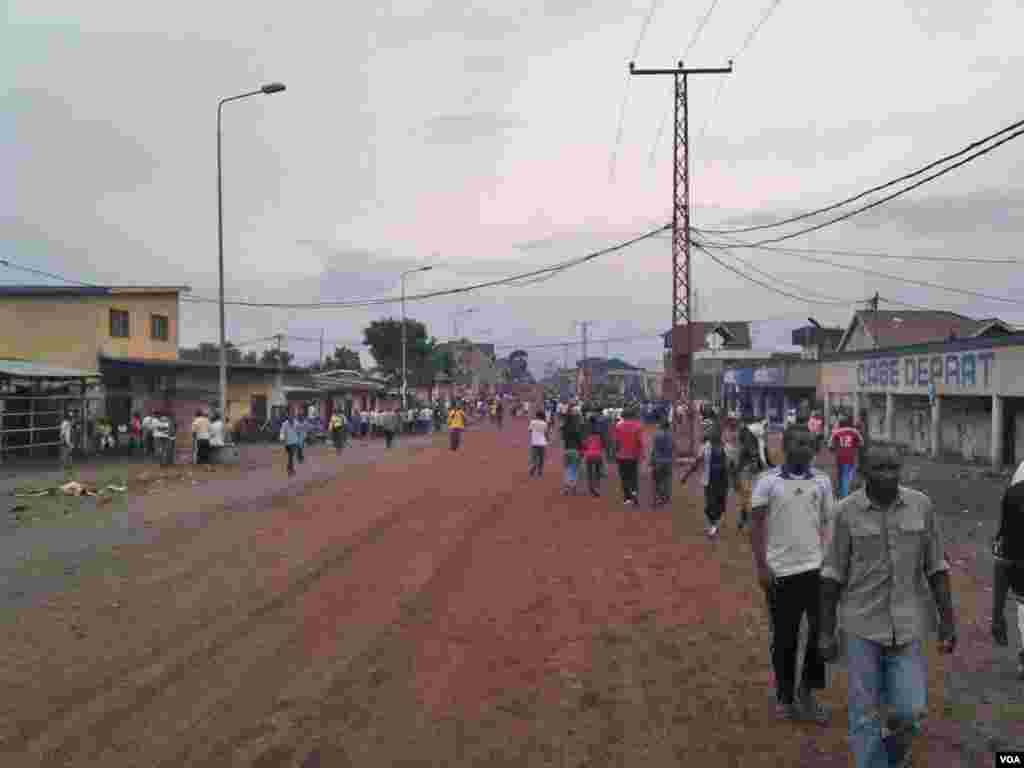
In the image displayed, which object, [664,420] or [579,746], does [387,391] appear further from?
[579,746]

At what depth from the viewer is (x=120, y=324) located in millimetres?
32438

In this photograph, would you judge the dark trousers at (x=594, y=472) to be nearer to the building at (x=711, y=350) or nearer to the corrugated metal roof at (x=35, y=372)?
the corrugated metal roof at (x=35, y=372)

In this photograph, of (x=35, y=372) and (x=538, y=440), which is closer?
(x=538, y=440)

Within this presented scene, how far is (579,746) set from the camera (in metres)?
5.08

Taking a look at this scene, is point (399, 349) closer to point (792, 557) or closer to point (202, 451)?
point (202, 451)

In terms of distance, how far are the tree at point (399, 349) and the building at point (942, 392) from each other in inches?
1559

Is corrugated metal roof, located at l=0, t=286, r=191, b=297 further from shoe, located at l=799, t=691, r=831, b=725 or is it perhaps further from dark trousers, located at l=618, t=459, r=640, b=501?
shoe, located at l=799, t=691, r=831, b=725

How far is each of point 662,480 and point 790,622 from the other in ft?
34.6

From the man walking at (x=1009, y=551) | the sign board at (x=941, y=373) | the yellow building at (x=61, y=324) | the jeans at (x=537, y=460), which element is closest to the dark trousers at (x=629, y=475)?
the jeans at (x=537, y=460)

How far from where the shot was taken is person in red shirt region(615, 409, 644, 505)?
1609cm

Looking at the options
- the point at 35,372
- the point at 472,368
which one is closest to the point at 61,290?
the point at 35,372

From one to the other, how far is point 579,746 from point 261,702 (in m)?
2.03

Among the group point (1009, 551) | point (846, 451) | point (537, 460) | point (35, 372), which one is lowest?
point (537, 460)

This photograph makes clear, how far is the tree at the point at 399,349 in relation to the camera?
7469cm
